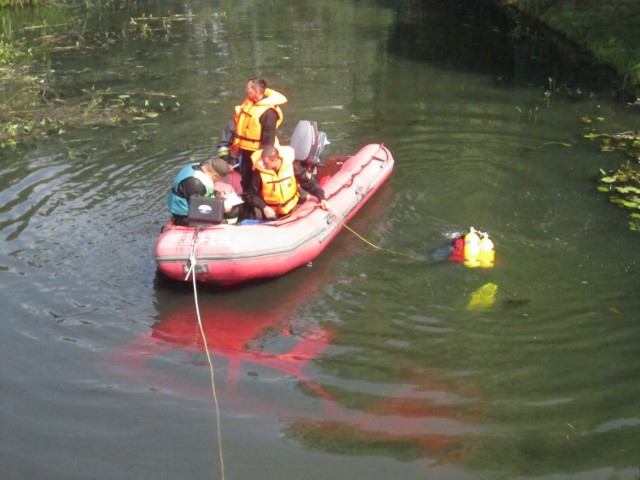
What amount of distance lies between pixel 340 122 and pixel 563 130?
3227 mm

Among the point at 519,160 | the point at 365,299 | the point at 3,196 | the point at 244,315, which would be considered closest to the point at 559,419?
the point at 365,299

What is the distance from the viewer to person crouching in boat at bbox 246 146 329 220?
24.6 feet

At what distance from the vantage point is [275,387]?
18.7 ft

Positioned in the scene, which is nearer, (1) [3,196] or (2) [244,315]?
(2) [244,315]

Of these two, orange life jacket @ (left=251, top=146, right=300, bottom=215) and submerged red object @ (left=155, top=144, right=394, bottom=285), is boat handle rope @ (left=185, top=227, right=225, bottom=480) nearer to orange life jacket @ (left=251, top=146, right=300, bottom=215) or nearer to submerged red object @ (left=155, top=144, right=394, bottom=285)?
submerged red object @ (left=155, top=144, right=394, bottom=285)

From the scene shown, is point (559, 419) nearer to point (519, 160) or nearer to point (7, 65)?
point (519, 160)

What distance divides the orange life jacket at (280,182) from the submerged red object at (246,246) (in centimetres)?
17

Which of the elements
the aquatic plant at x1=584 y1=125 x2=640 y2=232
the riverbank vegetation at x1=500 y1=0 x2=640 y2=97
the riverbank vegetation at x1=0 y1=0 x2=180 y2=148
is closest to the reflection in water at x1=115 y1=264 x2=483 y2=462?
the aquatic plant at x1=584 y1=125 x2=640 y2=232

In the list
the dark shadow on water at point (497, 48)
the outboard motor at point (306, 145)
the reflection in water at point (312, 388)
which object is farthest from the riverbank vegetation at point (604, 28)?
the reflection in water at point (312, 388)

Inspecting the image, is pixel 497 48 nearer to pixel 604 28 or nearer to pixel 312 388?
pixel 604 28

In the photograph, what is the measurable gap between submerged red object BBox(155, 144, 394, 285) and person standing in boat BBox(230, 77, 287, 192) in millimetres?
757

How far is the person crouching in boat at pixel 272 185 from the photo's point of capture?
7.50 m

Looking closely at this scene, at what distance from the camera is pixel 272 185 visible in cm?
757

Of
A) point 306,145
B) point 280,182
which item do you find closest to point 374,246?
point 280,182
